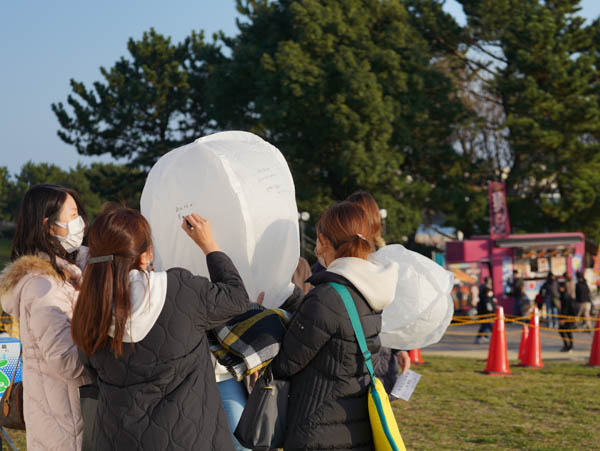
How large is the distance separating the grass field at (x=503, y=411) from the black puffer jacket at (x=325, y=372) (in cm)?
372

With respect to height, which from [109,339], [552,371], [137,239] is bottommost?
[552,371]

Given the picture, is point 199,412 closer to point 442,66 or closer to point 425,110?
point 425,110

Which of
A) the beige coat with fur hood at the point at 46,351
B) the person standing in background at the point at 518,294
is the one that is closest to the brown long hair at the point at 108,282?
the beige coat with fur hood at the point at 46,351

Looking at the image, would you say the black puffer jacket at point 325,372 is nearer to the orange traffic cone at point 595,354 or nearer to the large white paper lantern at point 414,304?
the large white paper lantern at point 414,304

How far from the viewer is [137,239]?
2.43 metres

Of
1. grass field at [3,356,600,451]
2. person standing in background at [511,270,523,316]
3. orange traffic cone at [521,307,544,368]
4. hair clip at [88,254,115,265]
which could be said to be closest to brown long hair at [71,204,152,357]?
hair clip at [88,254,115,265]

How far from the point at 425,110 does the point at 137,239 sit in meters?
29.5

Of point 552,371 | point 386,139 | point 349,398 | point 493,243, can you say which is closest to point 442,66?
point 386,139

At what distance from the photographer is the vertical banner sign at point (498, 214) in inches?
1027

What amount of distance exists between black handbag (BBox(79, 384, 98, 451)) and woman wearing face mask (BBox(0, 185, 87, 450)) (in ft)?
0.11

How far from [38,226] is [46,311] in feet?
1.23

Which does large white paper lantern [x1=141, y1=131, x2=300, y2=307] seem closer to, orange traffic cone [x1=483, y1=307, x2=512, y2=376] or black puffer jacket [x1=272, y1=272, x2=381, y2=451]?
black puffer jacket [x1=272, y1=272, x2=381, y2=451]

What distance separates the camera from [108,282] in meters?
2.36

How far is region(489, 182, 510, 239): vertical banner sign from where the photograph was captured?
26.1 meters
